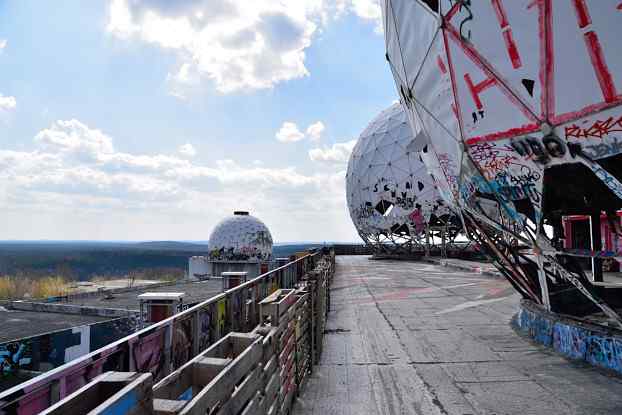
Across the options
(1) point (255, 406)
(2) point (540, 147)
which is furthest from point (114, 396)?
(2) point (540, 147)

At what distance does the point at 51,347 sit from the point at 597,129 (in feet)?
51.2

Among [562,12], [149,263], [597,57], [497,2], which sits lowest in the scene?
[149,263]

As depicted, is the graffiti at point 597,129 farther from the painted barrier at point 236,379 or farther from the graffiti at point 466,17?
the painted barrier at point 236,379

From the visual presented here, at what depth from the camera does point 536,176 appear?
678 cm

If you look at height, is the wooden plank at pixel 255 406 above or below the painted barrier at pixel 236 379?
below

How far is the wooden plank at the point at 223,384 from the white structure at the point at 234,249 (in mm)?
45898

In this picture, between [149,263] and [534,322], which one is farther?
[149,263]

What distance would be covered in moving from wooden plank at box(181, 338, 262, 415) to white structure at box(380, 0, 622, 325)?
5289mm

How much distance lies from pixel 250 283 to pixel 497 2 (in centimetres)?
565

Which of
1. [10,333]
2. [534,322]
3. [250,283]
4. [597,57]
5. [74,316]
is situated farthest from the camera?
[74,316]

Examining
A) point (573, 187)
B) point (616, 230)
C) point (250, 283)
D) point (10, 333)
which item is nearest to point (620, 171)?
point (573, 187)

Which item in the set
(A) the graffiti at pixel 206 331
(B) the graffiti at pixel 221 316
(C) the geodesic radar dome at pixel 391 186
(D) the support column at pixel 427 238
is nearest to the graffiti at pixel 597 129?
(B) the graffiti at pixel 221 316

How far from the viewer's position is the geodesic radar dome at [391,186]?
37.3m

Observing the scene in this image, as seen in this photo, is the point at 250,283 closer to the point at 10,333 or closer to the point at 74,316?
the point at 10,333
